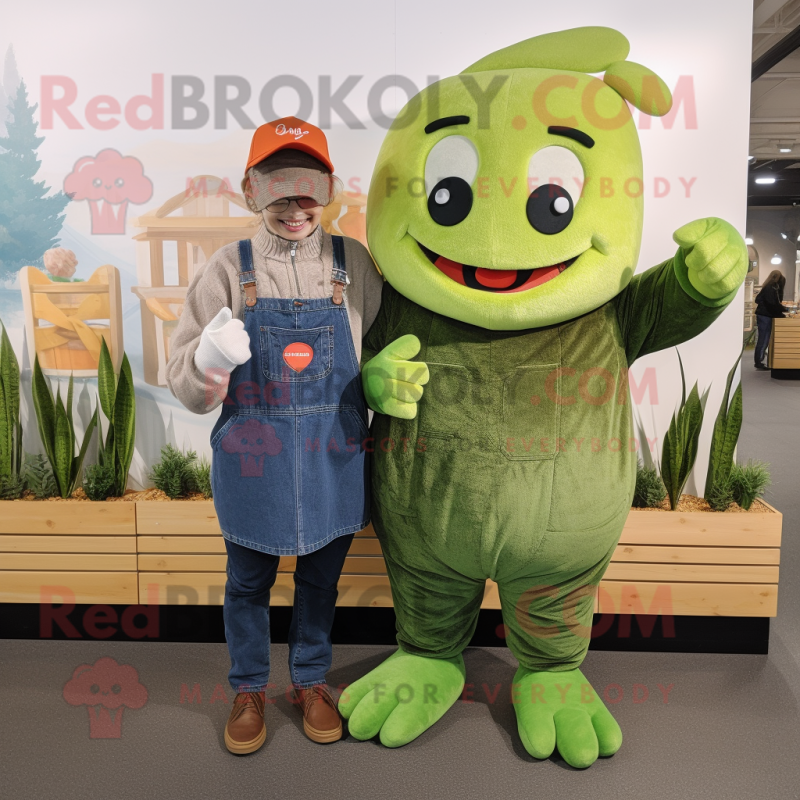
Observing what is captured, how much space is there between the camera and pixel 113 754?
6.00ft

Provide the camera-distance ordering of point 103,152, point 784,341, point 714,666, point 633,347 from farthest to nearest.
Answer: point 784,341
point 103,152
point 714,666
point 633,347

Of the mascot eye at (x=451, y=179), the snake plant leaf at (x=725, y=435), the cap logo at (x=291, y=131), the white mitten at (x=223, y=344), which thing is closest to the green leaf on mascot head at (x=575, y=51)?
the mascot eye at (x=451, y=179)

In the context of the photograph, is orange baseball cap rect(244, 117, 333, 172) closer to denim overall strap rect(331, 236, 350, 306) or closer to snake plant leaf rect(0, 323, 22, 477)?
denim overall strap rect(331, 236, 350, 306)

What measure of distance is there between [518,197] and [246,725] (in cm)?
143

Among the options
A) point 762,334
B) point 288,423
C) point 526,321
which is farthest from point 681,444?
point 762,334

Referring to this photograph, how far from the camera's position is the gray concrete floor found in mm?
1713

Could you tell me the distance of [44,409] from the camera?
246 cm

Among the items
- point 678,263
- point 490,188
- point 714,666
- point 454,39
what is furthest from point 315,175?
point 714,666

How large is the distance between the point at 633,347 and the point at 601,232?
333mm

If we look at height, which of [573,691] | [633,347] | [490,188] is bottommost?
[573,691]

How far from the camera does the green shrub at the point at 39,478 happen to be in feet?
8.13

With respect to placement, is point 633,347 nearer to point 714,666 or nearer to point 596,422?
point 596,422

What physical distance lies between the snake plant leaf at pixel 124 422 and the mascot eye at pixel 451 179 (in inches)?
50.6

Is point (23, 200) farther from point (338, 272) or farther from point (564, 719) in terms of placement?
point (564, 719)
